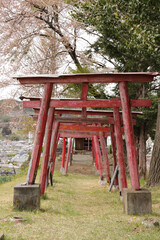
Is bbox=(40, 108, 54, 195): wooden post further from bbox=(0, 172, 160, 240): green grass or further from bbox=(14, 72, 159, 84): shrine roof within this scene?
bbox=(14, 72, 159, 84): shrine roof

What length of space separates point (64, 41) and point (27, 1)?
2591 millimetres

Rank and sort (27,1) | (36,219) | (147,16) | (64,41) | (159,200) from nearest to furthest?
(36,219) < (147,16) < (159,200) < (27,1) < (64,41)

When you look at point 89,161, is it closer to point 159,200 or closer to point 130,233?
point 159,200

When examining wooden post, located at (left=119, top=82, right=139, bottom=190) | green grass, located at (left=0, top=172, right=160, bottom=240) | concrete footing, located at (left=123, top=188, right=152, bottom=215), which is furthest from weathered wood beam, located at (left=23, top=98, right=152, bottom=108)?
green grass, located at (left=0, top=172, right=160, bottom=240)

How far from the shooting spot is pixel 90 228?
4426 millimetres

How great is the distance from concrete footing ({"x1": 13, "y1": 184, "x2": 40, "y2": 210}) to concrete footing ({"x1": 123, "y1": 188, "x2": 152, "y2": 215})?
5.97 ft

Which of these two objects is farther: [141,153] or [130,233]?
[141,153]

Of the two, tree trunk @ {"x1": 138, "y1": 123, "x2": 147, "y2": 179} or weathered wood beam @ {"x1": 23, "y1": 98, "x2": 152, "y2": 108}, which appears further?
tree trunk @ {"x1": 138, "y1": 123, "x2": 147, "y2": 179}

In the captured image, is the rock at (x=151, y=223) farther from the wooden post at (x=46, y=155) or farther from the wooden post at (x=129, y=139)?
the wooden post at (x=46, y=155)

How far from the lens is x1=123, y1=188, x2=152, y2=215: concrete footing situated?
17.7 feet

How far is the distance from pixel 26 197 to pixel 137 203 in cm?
224

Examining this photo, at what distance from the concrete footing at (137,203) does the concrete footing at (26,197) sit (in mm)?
1820

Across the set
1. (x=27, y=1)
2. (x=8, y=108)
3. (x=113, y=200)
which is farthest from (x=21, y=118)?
(x=113, y=200)

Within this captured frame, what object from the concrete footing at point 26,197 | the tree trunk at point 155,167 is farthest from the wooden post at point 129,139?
the tree trunk at point 155,167
